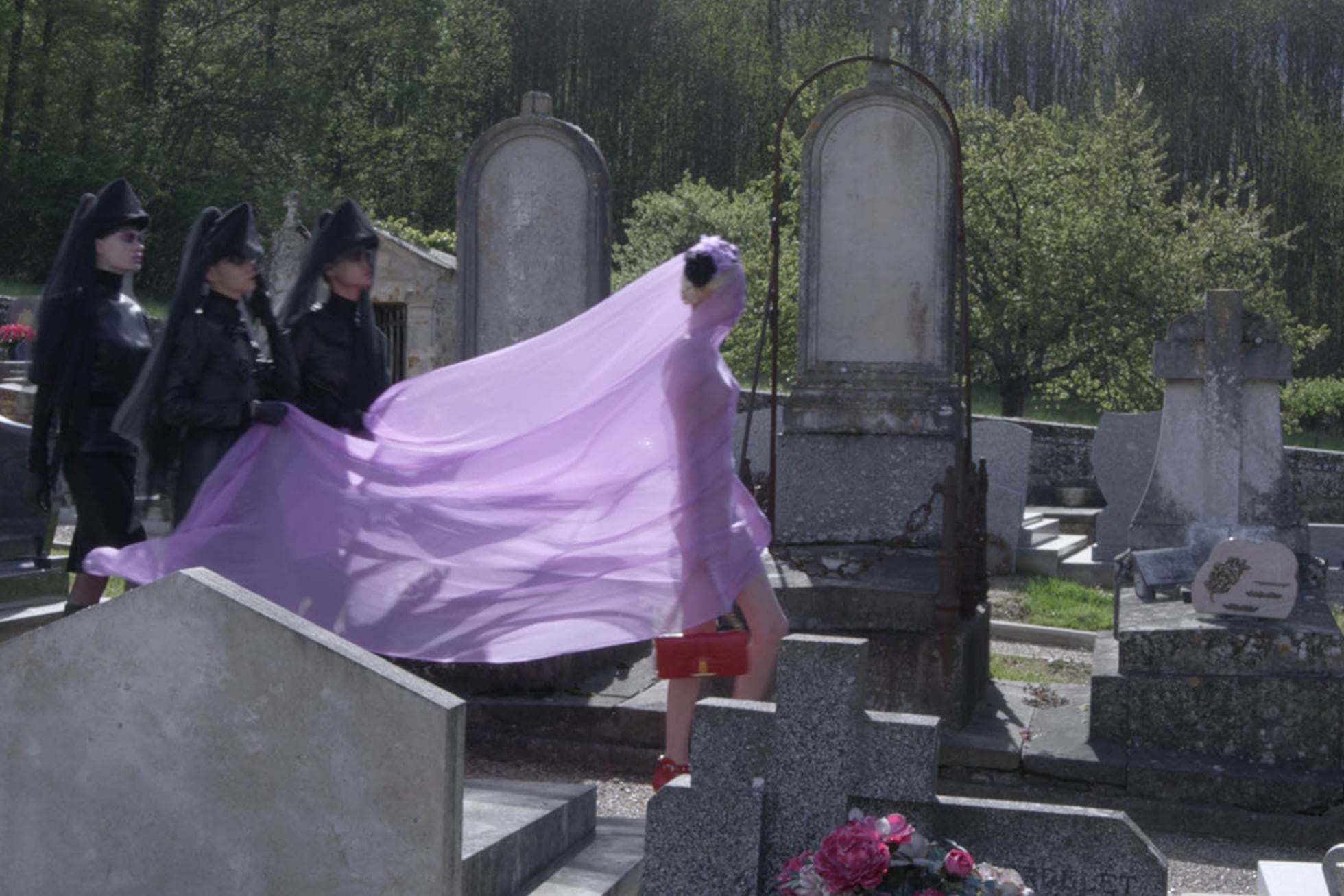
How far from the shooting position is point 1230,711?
5.61m

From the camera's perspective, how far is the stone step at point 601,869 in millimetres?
3180

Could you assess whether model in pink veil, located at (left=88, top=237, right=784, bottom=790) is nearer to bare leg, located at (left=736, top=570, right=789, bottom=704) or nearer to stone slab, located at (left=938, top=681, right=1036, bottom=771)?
bare leg, located at (left=736, top=570, right=789, bottom=704)

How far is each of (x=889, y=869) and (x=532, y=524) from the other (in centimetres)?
254

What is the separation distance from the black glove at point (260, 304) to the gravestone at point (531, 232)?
2.51 m

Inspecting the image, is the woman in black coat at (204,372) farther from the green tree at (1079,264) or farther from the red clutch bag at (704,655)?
the green tree at (1079,264)

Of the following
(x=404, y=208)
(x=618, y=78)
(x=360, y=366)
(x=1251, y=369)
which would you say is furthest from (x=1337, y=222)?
(x=360, y=366)

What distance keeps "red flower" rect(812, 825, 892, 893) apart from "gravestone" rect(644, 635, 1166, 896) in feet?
0.56

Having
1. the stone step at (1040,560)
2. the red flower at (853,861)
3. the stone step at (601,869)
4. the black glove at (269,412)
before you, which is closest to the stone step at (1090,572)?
the stone step at (1040,560)

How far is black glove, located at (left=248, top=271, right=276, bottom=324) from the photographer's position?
563 cm

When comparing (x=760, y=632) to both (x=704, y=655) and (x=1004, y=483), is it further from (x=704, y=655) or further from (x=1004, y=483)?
(x=1004, y=483)

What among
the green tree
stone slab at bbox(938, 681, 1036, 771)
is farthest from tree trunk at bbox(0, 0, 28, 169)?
stone slab at bbox(938, 681, 1036, 771)

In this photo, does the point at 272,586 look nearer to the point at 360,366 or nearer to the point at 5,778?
the point at 360,366

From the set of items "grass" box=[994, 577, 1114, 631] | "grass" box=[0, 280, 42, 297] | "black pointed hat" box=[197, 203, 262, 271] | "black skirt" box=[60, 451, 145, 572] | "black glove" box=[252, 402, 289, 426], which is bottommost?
"grass" box=[994, 577, 1114, 631]

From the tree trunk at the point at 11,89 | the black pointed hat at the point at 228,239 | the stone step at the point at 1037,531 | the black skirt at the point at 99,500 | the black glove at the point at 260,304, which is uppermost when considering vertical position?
the tree trunk at the point at 11,89
